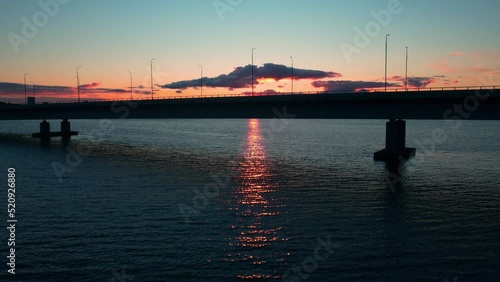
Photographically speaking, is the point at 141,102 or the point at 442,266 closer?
the point at 442,266

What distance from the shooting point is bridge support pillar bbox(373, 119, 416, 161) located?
72938 mm

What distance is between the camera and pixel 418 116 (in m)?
63.7

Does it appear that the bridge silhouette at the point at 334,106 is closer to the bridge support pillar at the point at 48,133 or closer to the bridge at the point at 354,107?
the bridge at the point at 354,107

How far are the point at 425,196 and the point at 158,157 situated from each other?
2017 inches

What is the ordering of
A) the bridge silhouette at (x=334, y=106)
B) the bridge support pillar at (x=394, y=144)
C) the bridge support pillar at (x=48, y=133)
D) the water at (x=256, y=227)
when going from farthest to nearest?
the bridge support pillar at (x=48, y=133) → the bridge support pillar at (x=394, y=144) → the bridge silhouette at (x=334, y=106) → the water at (x=256, y=227)

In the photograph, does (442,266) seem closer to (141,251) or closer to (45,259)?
(141,251)

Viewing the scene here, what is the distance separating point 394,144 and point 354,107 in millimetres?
11654

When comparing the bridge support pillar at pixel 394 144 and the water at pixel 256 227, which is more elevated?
the bridge support pillar at pixel 394 144

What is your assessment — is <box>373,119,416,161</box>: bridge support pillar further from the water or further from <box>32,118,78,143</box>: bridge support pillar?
<box>32,118,78,143</box>: bridge support pillar

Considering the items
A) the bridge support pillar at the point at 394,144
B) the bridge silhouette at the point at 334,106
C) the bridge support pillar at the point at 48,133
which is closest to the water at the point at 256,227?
the bridge silhouette at the point at 334,106

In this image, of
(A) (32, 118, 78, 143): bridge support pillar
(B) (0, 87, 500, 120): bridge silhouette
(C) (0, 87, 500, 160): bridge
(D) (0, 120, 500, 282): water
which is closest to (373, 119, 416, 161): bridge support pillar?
(C) (0, 87, 500, 160): bridge

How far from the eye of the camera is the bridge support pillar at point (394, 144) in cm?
7294

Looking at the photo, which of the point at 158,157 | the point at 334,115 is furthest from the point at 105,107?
the point at 334,115

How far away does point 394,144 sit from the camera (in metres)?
75.0
